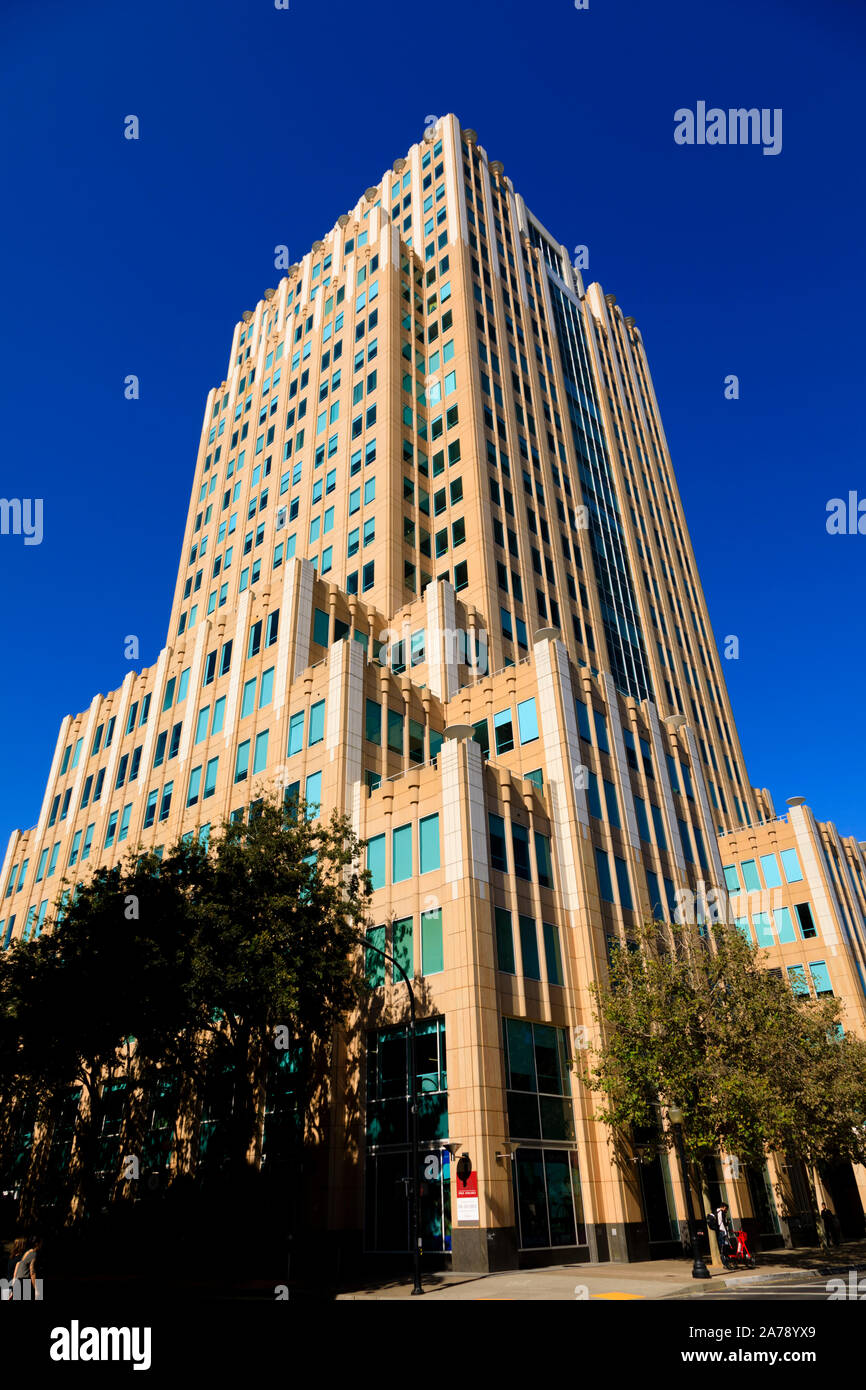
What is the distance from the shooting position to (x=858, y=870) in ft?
200

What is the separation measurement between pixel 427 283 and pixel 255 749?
52.0 m

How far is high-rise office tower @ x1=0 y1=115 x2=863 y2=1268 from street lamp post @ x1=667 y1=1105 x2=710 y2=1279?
15.4 feet

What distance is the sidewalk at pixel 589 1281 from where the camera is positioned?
20812 mm

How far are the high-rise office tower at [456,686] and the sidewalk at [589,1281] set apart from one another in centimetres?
169

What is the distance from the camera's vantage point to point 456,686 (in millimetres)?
49031

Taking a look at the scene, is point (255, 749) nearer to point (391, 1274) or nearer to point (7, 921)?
point (391, 1274)

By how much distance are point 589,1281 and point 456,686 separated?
3091 cm

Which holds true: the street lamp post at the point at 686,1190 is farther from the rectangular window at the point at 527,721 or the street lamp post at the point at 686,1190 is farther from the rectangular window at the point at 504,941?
the rectangular window at the point at 527,721

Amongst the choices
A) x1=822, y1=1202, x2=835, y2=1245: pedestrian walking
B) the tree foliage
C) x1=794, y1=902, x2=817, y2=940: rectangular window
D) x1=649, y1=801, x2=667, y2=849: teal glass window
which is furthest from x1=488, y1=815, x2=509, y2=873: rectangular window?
x1=794, y1=902, x2=817, y2=940: rectangular window

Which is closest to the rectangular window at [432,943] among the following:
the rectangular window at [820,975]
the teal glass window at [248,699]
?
the teal glass window at [248,699]

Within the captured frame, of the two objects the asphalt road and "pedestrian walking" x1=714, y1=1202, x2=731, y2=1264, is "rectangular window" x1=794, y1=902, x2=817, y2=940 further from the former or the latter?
the asphalt road

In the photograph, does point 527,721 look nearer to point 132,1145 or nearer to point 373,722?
point 373,722

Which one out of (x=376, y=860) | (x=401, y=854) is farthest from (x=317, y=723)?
(x=401, y=854)
